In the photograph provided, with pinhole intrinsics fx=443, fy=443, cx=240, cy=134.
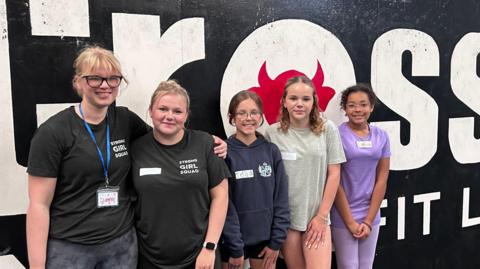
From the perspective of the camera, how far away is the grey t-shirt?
6.56ft

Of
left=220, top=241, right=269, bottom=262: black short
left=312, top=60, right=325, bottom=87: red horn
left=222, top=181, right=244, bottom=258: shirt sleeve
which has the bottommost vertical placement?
left=220, top=241, right=269, bottom=262: black short

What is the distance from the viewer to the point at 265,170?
1901mm

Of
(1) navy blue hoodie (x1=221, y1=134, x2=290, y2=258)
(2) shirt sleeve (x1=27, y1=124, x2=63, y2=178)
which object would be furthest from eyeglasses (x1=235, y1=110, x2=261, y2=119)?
(2) shirt sleeve (x1=27, y1=124, x2=63, y2=178)

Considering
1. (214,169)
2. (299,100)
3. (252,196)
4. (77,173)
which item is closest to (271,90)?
(299,100)

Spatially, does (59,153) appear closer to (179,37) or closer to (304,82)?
(179,37)

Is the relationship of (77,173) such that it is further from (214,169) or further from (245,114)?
(245,114)

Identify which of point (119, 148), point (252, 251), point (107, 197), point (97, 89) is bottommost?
point (252, 251)

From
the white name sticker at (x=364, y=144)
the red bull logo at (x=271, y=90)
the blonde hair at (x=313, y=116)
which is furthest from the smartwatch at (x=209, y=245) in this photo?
the white name sticker at (x=364, y=144)

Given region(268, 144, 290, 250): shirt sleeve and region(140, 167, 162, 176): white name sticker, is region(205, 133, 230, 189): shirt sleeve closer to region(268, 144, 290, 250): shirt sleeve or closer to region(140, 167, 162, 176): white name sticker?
region(140, 167, 162, 176): white name sticker

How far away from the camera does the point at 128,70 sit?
197 cm

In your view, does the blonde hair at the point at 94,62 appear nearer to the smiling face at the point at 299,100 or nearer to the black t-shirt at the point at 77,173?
the black t-shirt at the point at 77,173

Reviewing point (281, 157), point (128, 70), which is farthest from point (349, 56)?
point (128, 70)

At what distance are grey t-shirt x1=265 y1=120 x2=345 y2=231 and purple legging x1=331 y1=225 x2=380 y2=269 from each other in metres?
0.32

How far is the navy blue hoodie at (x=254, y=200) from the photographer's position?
1.84 meters
